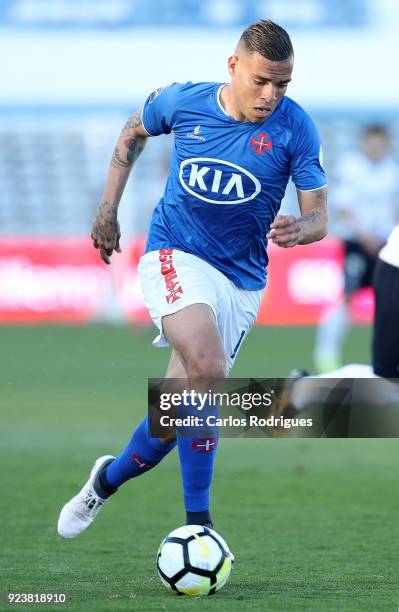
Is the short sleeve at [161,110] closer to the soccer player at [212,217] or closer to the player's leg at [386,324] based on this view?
the soccer player at [212,217]

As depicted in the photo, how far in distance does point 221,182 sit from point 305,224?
0.54 metres

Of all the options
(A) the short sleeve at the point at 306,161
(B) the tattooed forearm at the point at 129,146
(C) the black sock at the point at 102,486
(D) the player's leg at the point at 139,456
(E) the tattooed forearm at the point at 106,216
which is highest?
(A) the short sleeve at the point at 306,161

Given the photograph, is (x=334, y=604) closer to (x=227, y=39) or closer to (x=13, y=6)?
(x=227, y=39)

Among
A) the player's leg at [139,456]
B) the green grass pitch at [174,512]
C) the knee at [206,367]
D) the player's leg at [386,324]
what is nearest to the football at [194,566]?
the green grass pitch at [174,512]

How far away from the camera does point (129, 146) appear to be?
5.56 metres

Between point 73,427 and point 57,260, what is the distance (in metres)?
9.25

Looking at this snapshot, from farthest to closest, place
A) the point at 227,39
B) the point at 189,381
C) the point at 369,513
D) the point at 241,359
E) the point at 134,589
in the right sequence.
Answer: the point at 227,39, the point at 241,359, the point at 369,513, the point at 189,381, the point at 134,589

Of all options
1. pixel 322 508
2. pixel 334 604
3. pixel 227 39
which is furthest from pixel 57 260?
pixel 334 604

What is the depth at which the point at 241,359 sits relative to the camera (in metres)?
13.7

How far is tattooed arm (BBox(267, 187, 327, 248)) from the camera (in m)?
4.45

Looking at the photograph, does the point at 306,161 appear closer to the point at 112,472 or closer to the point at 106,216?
the point at 106,216

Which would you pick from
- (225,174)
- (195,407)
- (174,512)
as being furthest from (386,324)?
(195,407)

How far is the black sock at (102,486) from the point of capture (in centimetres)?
547

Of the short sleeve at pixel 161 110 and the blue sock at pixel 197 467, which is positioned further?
the short sleeve at pixel 161 110
